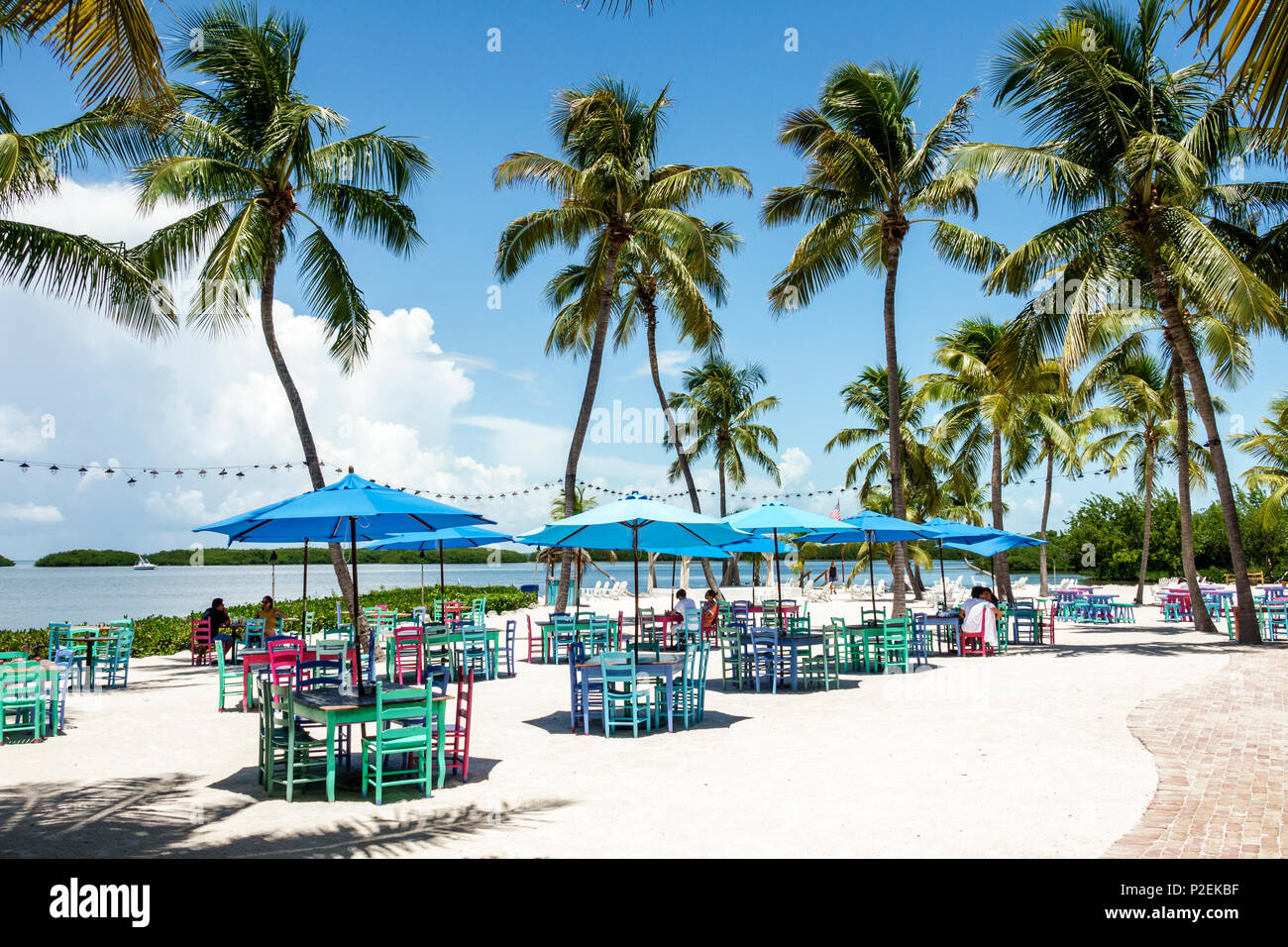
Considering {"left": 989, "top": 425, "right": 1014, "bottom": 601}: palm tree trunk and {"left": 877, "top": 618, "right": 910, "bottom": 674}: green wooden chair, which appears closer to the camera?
{"left": 877, "top": 618, "right": 910, "bottom": 674}: green wooden chair

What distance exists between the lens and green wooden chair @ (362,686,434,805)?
7020 mm

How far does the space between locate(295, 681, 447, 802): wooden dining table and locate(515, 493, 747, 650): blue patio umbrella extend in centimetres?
360

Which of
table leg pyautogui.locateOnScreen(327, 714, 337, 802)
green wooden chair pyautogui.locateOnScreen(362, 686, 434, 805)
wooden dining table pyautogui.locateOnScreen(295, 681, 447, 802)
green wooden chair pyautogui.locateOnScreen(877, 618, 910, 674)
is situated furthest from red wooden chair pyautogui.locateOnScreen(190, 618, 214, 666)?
green wooden chair pyautogui.locateOnScreen(877, 618, 910, 674)

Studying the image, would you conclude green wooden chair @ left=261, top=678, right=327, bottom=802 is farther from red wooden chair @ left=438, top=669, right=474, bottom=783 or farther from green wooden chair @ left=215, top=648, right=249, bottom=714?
green wooden chair @ left=215, top=648, right=249, bottom=714

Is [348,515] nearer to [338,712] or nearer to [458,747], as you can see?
Answer: [338,712]

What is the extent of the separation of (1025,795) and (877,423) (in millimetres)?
29811

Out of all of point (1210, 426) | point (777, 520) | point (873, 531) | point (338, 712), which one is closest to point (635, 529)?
point (777, 520)

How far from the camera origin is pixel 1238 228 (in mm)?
17188

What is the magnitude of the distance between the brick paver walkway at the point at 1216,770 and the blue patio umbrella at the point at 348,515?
630 cm

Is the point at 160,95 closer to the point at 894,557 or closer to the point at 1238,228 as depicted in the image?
the point at 894,557

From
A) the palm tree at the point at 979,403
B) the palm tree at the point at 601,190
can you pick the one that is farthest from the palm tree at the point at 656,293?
the palm tree at the point at 979,403

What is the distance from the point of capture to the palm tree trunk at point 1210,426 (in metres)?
17.4

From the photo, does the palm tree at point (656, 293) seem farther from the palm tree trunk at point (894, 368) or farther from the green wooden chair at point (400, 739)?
the green wooden chair at point (400, 739)
